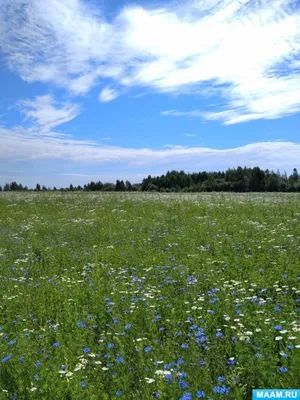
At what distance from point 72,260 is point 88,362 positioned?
16.5ft

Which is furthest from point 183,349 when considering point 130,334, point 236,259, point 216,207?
point 216,207

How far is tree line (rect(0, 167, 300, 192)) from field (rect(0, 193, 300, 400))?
54.5m

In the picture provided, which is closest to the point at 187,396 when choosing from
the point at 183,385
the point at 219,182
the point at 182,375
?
the point at 183,385

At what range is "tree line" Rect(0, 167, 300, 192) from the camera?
6346cm

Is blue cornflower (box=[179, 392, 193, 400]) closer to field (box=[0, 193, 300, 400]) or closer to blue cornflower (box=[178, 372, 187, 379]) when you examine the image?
field (box=[0, 193, 300, 400])

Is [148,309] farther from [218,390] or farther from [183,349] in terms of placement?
[218,390]

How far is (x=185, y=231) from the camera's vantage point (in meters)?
11.5

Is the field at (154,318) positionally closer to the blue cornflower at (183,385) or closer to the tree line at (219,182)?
the blue cornflower at (183,385)

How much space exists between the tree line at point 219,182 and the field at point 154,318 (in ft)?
179

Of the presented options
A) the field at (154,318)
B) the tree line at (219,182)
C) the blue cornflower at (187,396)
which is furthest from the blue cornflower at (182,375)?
the tree line at (219,182)

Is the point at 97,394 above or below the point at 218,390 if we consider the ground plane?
below

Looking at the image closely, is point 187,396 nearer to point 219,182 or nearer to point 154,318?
point 154,318

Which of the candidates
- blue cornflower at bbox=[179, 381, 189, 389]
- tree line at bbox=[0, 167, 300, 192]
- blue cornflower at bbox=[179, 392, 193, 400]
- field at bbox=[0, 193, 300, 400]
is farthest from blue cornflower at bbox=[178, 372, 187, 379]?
tree line at bbox=[0, 167, 300, 192]

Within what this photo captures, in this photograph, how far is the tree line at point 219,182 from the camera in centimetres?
6346
